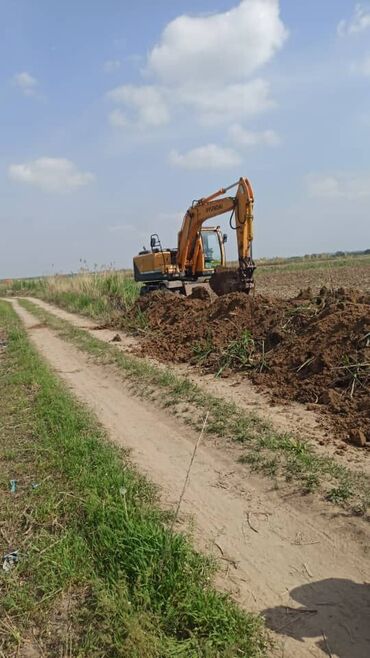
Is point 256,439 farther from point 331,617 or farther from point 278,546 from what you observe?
point 331,617

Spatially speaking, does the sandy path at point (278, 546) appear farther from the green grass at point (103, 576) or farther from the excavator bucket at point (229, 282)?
the excavator bucket at point (229, 282)

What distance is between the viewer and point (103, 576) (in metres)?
2.95

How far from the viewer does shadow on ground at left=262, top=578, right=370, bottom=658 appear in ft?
8.21

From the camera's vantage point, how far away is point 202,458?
4762mm

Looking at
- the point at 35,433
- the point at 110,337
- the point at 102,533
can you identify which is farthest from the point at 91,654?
the point at 110,337

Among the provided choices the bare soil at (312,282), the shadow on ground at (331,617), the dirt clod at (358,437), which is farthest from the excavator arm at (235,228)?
the shadow on ground at (331,617)

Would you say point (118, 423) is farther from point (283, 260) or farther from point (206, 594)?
point (283, 260)

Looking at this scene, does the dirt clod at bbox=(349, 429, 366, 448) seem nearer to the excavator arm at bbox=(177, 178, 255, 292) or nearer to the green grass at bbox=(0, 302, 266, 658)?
the green grass at bbox=(0, 302, 266, 658)

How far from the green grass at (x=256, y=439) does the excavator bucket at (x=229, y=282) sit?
5310mm

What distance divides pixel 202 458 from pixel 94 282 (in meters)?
18.4

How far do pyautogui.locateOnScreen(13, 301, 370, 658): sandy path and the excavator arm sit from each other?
8.42 meters

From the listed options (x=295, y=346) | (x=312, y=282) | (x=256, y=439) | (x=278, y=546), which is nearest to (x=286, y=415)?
(x=256, y=439)

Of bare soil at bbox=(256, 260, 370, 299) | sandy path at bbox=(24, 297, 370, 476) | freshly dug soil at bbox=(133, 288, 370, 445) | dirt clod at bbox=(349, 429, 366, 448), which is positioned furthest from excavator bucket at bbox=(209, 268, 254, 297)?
dirt clod at bbox=(349, 429, 366, 448)

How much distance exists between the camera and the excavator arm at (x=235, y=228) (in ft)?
42.3
